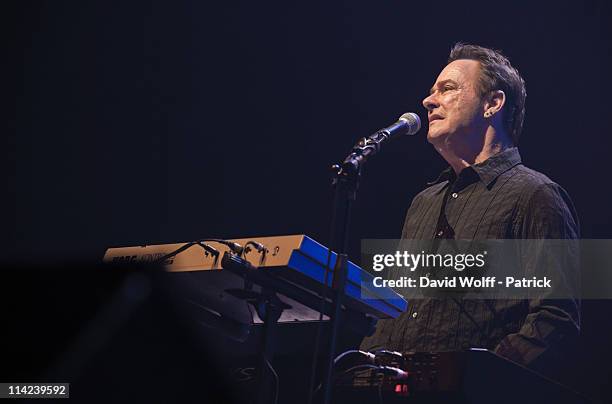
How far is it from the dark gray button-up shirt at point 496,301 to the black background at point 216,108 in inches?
44.5

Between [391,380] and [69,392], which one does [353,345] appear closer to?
[391,380]

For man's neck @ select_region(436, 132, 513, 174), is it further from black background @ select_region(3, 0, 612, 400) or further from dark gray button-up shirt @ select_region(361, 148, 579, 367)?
black background @ select_region(3, 0, 612, 400)

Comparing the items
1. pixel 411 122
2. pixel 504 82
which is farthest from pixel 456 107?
pixel 411 122

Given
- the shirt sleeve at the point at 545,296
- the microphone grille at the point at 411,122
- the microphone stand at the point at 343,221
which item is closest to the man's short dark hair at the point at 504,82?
the shirt sleeve at the point at 545,296

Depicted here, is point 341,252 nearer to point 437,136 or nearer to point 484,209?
point 484,209

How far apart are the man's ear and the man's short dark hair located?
0.06 feet

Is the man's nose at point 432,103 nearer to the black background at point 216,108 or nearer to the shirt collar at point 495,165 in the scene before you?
the shirt collar at point 495,165

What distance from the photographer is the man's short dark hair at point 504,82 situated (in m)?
3.20

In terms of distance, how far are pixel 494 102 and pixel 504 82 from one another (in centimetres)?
11

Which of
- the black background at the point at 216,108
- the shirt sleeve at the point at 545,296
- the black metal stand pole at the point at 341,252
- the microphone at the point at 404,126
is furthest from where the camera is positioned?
the black background at the point at 216,108

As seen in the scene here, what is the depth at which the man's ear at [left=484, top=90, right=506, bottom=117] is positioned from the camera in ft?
10.4

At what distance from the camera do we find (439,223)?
2869mm

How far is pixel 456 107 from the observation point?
3137mm

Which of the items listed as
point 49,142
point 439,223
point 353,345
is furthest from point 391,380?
point 49,142
